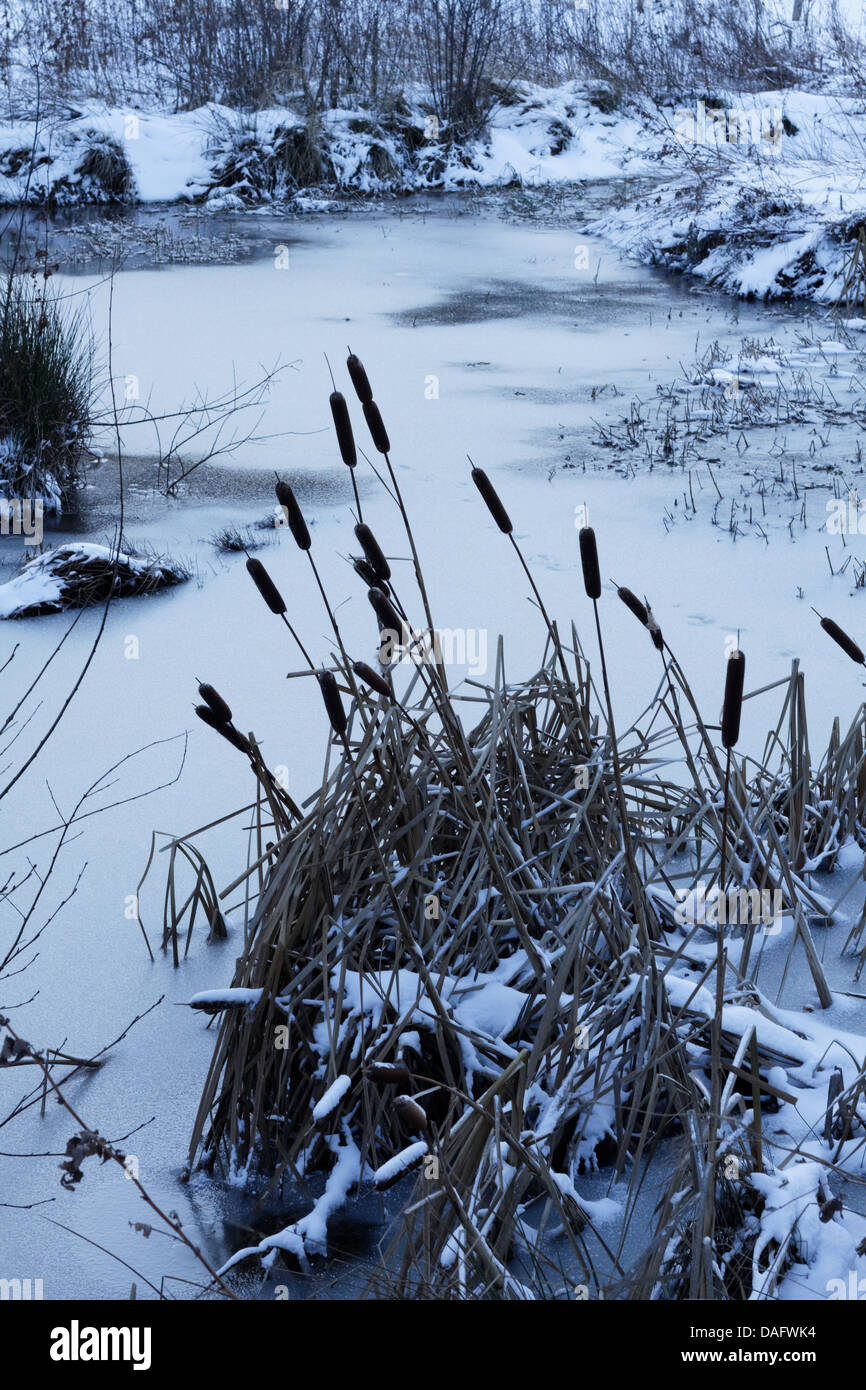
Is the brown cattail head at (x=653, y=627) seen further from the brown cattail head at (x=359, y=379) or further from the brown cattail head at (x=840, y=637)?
the brown cattail head at (x=359, y=379)

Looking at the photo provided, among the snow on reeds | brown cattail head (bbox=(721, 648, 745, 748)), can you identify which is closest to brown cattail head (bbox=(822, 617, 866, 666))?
the snow on reeds

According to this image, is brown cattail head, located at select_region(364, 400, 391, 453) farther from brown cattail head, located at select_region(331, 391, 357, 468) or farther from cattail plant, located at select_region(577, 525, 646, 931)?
cattail plant, located at select_region(577, 525, 646, 931)

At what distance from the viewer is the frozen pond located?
1938mm

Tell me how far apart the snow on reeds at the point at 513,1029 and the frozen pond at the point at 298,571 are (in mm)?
188

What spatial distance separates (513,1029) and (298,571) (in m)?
2.51

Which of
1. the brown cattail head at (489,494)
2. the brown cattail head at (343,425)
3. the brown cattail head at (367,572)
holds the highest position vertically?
the brown cattail head at (343,425)

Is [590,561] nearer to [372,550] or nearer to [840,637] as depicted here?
[372,550]

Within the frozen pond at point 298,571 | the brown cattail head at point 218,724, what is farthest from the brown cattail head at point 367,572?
the frozen pond at point 298,571

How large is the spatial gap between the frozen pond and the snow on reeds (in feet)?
0.62

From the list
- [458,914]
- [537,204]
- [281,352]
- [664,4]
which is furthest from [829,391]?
[664,4]

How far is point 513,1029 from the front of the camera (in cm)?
177

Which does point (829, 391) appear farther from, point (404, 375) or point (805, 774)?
point (805, 774)

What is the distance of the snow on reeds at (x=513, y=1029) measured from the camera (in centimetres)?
141

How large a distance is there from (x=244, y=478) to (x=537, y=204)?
7.39m
